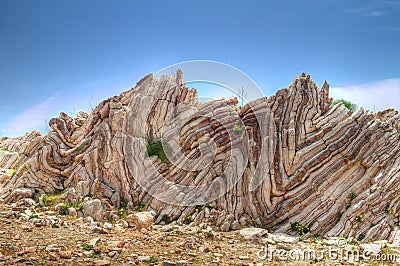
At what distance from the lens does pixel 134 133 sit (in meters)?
18.2

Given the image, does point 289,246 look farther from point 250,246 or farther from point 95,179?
point 95,179

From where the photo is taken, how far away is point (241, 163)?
1697 cm

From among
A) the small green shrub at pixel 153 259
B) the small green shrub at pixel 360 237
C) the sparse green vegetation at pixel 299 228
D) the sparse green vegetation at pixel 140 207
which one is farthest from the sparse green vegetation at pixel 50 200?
the small green shrub at pixel 360 237

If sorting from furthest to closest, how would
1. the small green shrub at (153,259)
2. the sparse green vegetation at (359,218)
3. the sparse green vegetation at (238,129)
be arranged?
the sparse green vegetation at (238,129), the sparse green vegetation at (359,218), the small green shrub at (153,259)

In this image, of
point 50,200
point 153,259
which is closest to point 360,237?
point 153,259

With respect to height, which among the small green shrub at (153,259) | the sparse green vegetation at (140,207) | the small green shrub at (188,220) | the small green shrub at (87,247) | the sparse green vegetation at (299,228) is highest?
the sparse green vegetation at (140,207)

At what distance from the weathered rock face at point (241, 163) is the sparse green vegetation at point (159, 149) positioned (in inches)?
6.5

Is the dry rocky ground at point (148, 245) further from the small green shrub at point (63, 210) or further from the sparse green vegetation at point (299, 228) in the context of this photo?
the sparse green vegetation at point (299, 228)

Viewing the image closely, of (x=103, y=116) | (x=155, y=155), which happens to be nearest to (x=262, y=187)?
(x=155, y=155)

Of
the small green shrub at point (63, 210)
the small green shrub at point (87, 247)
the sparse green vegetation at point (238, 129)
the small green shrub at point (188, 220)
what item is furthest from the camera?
the sparse green vegetation at point (238, 129)

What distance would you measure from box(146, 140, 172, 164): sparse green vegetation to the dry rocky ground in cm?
356

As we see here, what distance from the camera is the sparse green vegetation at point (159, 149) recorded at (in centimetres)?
1764

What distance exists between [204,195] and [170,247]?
4.46 metres

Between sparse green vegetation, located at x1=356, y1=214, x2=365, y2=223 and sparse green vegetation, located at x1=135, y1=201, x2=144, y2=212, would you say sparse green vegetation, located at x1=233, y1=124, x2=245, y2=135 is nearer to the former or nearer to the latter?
sparse green vegetation, located at x1=135, y1=201, x2=144, y2=212
